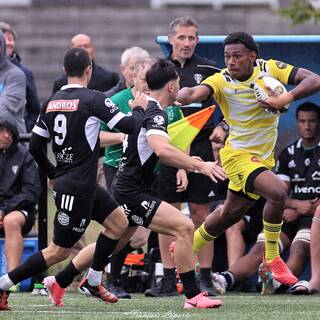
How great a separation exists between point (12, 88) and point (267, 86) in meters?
3.43

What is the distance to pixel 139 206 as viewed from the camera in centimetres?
1088

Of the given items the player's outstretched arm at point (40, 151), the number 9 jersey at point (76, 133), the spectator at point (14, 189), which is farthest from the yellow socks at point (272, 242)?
the spectator at point (14, 189)

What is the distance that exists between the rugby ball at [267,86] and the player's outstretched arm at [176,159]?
1189 millimetres

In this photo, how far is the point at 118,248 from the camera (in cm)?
1195

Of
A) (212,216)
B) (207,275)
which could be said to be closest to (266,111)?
(212,216)

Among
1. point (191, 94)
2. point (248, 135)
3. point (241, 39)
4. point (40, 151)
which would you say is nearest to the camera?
point (40, 151)

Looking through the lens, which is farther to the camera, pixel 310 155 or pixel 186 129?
pixel 310 155

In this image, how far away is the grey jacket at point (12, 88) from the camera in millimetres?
13836

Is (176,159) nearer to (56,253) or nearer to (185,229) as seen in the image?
(185,229)

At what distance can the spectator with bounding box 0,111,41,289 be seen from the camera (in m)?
13.2

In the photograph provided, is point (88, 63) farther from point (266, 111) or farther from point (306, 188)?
point (306, 188)

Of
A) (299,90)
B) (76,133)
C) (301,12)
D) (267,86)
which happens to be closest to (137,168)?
(76,133)

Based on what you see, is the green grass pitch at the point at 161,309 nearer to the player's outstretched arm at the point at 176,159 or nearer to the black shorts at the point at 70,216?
the black shorts at the point at 70,216

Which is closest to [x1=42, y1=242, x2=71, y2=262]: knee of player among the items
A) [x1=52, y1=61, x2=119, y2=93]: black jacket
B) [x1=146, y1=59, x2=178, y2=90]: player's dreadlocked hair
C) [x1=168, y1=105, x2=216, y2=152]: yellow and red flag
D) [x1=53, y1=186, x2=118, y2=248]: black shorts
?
[x1=53, y1=186, x2=118, y2=248]: black shorts
